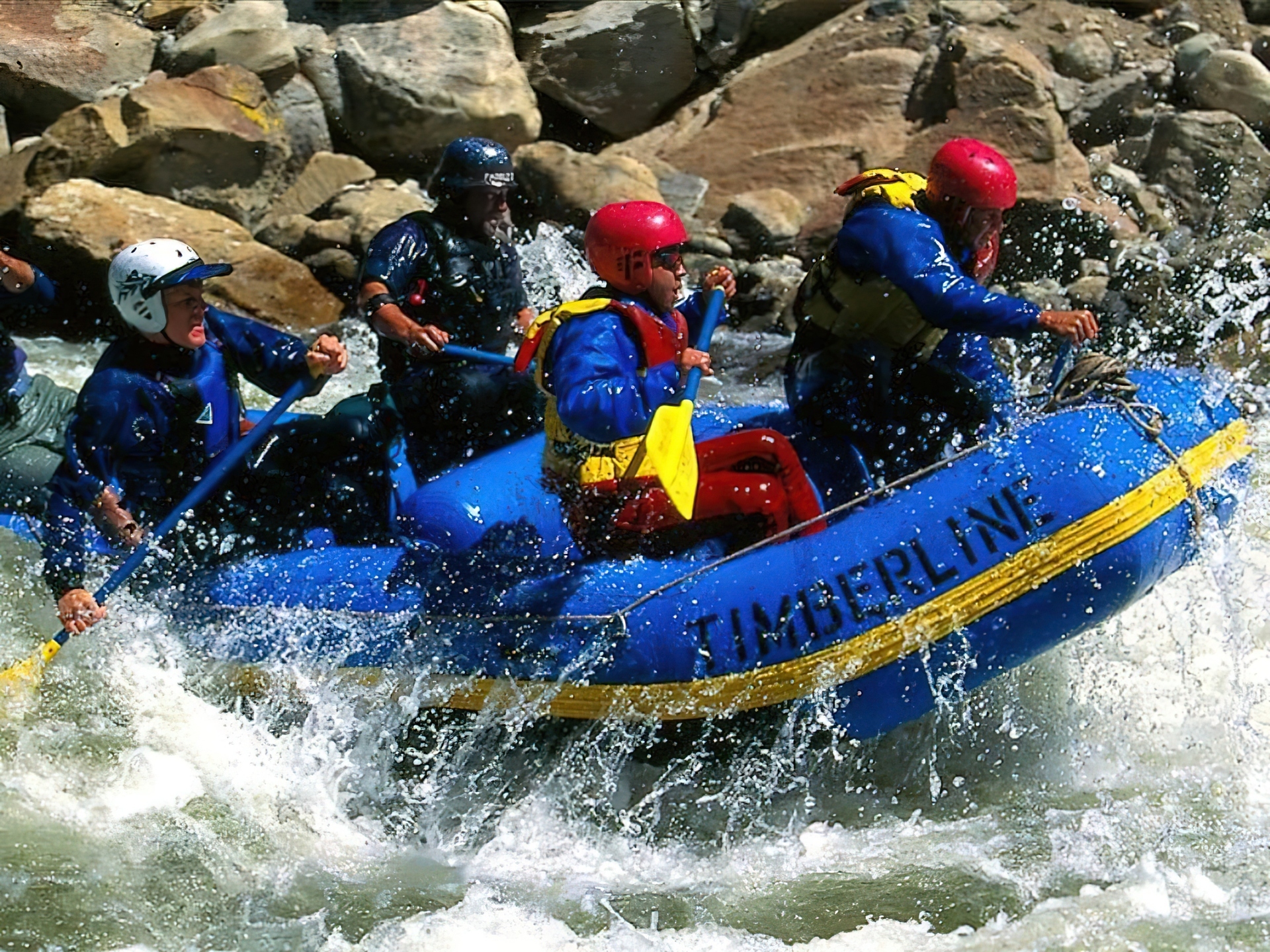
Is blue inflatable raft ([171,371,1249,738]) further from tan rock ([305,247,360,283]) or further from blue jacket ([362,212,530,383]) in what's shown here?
tan rock ([305,247,360,283])

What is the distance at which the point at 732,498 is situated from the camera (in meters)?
4.36

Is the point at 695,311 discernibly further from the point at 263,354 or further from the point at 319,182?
the point at 319,182

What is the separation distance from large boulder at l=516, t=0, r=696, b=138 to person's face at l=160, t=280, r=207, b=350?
22.1 feet

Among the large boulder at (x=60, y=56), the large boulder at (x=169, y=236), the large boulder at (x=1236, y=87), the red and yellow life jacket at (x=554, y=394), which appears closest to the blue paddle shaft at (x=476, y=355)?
the red and yellow life jacket at (x=554, y=394)

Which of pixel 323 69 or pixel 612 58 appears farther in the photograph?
pixel 612 58

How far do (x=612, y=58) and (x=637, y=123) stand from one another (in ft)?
1.67

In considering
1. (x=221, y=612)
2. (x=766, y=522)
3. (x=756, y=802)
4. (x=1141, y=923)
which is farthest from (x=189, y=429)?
(x=1141, y=923)

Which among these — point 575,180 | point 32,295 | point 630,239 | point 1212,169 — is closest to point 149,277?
point 32,295

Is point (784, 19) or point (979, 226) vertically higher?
point (979, 226)

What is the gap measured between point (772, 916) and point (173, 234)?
6380 millimetres

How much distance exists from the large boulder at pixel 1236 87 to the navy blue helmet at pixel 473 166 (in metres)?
7.14

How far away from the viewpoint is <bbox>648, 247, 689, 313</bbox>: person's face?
4055 mm

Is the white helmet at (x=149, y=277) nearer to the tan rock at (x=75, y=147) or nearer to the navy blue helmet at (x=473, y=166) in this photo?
the navy blue helmet at (x=473, y=166)

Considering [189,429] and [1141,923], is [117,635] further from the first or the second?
[1141,923]
